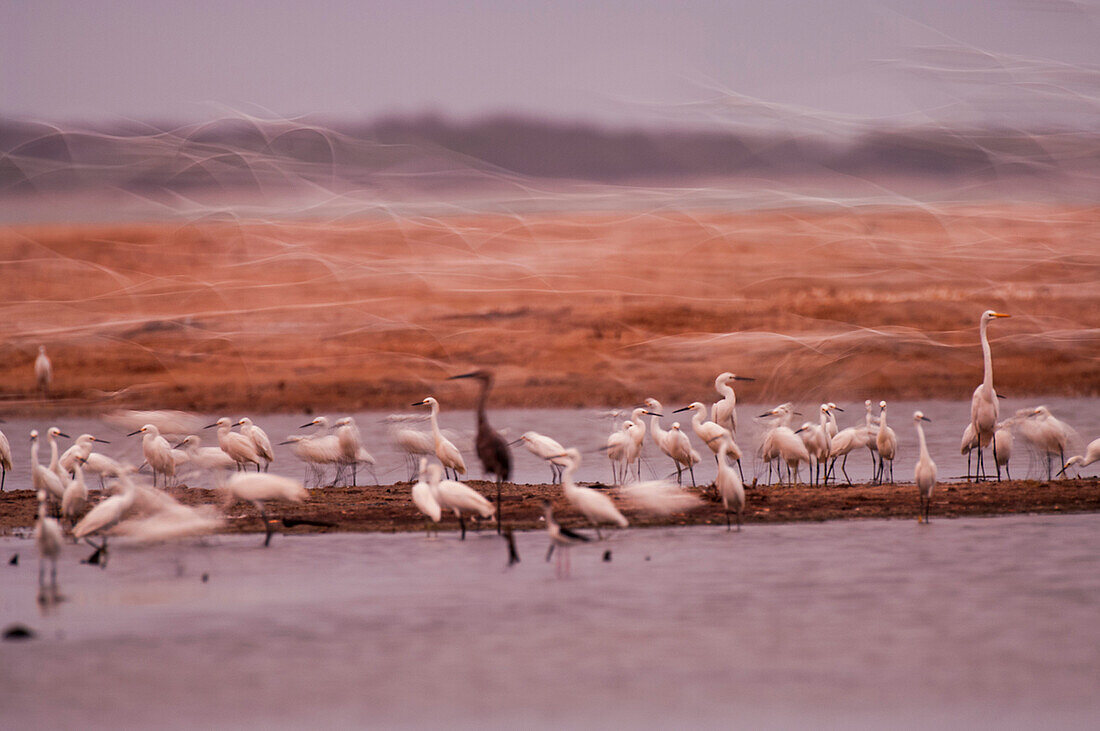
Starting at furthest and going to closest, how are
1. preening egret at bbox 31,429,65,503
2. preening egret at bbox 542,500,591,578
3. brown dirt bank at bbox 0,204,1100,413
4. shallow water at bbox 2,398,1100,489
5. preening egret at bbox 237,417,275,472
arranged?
brown dirt bank at bbox 0,204,1100,413
shallow water at bbox 2,398,1100,489
preening egret at bbox 237,417,275,472
preening egret at bbox 31,429,65,503
preening egret at bbox 542,500,591,578

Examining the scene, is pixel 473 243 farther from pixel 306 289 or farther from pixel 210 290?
pixel 210 290

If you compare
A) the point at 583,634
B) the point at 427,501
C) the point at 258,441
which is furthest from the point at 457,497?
the point at 258,441

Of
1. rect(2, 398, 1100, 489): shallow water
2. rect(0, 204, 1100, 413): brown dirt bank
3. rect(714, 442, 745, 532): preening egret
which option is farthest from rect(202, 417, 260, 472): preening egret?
rect(0, 204, 1100, 413): brown dirt bank

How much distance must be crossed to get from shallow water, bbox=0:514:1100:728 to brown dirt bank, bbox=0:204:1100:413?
18.1 meters

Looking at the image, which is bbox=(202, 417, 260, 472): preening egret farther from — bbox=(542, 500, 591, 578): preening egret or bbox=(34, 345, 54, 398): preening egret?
bbox=(34, 345, 54, 398): preening egret

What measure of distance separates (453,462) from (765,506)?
463 centimetres

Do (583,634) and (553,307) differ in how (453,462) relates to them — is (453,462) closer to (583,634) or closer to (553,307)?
(583,634)

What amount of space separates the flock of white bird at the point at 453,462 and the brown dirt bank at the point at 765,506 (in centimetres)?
33

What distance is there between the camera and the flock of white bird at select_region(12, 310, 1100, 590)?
46.5 feet

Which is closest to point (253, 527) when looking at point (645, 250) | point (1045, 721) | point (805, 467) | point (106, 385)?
point (1045, 721)

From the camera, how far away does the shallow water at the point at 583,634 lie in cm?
888

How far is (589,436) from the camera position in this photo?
29078 millimetres

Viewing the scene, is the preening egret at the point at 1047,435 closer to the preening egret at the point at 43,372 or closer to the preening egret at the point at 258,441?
the preening egret at the point at 258,441

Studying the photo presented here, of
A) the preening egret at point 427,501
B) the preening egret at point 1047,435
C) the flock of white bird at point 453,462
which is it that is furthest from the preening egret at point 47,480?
the preening egret at point 1047,435
